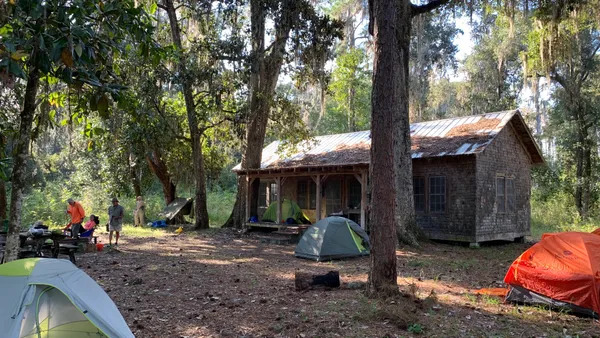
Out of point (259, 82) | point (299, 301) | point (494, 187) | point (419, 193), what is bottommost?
point (299, 301)

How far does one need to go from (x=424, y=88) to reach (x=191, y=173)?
1899cm

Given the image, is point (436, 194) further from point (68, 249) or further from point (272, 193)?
point (68, 249)

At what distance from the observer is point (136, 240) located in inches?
611

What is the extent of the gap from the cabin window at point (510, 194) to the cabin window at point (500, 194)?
0.27 m

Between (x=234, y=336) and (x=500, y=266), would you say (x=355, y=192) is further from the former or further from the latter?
(x=234, y=336)

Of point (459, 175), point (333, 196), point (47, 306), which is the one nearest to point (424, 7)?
point (459, 175)

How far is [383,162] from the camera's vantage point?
687cm

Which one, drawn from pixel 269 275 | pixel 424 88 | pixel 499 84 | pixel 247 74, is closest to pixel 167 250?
pixel 269 275

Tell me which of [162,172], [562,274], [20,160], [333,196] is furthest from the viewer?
[162,172]

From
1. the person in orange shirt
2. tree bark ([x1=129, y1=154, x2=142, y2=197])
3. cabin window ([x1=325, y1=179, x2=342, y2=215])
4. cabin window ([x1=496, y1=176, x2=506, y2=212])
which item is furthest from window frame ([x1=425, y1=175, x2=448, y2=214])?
tree bark ([x1=129, y1=154, x2=142, y2=197])

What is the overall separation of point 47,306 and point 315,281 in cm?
453

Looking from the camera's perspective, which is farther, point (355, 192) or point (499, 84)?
point (499, 84)

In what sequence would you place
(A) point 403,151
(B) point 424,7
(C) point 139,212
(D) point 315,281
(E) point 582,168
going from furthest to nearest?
(E) point 582,168 < (C) point 139,212 < (B) point 424,7 < (A) point 403,151 < (D) point 315,281

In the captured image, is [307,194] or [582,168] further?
[582,168]
